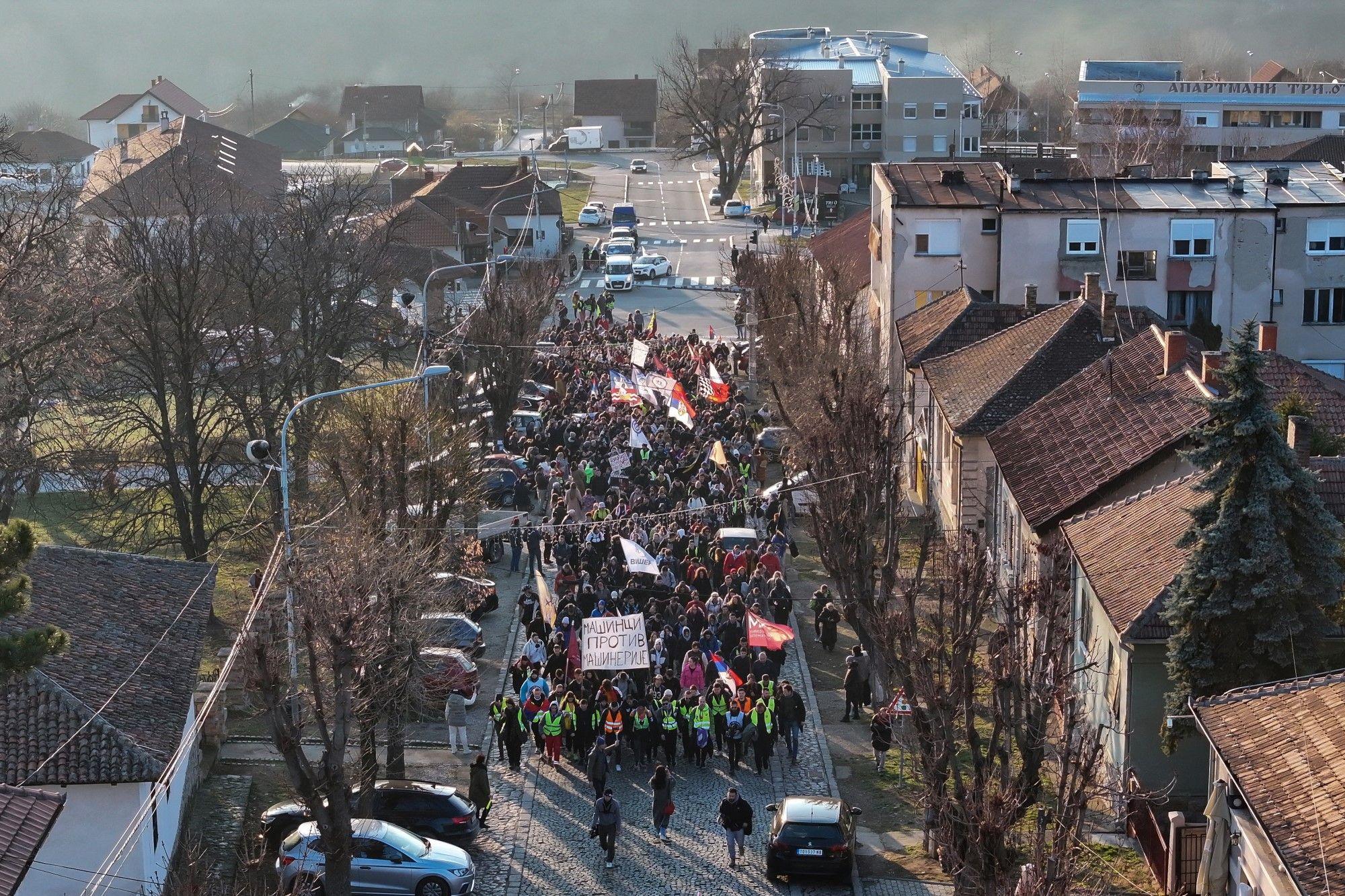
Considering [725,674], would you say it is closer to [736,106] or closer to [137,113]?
[736,106]

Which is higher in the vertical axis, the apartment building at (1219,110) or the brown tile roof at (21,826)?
the apartment building at (1219,110)

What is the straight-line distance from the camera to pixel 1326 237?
53094 millimetres

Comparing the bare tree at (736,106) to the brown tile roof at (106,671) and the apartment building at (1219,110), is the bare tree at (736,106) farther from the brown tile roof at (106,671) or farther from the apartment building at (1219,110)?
the brown tile roof at (106,671)

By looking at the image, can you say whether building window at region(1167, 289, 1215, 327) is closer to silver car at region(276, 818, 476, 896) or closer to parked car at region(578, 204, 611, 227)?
silver car at region(276, 818, 476, 896)

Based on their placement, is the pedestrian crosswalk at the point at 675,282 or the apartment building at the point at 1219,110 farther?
the apartment building at the point at 1219,110

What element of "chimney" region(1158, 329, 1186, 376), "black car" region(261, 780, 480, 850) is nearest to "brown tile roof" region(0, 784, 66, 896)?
"black car" region(261, 780, 480, 850)

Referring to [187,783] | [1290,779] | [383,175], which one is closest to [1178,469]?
[1290,779]

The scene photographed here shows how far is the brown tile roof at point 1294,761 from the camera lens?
17016 mm

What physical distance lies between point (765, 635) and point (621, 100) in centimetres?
12254

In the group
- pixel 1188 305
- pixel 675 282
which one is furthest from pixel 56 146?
pixel 1188 305

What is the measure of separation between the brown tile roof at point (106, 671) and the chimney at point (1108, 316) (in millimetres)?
20963

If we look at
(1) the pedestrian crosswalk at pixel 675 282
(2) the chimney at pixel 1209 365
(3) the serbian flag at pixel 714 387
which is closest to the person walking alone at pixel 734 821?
(2) the chimney at pixel 1209 365

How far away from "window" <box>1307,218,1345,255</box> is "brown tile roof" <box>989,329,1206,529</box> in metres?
18.5

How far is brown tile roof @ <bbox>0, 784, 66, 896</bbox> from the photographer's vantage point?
53.7 ft
